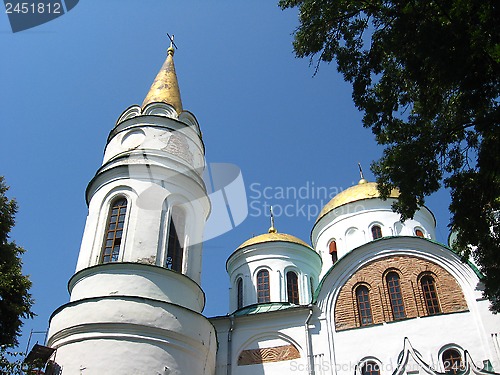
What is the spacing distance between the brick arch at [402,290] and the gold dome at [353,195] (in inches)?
193

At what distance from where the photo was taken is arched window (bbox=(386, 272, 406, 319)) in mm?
14164

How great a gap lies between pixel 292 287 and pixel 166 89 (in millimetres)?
9102

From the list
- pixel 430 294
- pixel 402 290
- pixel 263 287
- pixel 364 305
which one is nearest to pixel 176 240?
pixel 263 287

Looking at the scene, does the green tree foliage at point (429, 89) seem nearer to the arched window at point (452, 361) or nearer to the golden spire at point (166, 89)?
the arched window at point (452, 361)

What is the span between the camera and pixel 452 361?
1284cm

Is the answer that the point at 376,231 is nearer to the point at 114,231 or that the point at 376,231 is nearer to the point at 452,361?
the point at 452,361

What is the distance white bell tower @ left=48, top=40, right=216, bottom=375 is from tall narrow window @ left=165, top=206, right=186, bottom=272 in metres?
0.03

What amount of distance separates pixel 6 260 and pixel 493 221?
11.4 meters

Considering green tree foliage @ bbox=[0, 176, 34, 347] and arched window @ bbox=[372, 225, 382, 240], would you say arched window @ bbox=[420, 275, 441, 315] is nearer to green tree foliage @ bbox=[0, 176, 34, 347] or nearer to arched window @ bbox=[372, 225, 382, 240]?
arched window @ bbox=[372, 225, 382, 240]

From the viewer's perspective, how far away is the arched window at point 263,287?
17683 mm

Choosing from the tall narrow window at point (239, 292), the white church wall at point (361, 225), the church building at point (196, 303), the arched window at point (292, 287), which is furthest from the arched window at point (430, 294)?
the tall narrow window at point (239, 292)

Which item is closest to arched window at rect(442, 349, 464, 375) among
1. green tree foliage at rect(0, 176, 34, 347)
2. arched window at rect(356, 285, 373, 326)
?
arched window at rect(356, 285, 373, 326)

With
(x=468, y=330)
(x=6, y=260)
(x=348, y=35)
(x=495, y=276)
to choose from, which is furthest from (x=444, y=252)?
(x=6, y=260)

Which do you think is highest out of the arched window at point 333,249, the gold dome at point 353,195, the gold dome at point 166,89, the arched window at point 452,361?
the gold dome at point 166,89
